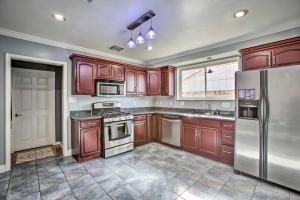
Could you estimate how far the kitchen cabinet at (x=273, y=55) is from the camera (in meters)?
2.26

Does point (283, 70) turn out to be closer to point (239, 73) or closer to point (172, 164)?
point (239, 73)

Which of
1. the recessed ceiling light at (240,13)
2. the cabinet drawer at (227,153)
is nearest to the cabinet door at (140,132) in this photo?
the cabinet drawer at (227,153)

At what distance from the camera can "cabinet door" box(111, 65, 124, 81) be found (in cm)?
390

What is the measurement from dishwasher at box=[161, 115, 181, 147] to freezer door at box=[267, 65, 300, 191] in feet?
6.30

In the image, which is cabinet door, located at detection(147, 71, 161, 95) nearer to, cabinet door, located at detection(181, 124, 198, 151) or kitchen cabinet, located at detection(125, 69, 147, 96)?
kitchen cabinet, located at detection(125, 69, 147, 96)

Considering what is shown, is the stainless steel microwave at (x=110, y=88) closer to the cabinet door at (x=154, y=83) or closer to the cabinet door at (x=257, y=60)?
the cabinet door at (x=154, y=83)

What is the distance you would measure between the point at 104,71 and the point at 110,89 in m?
0.48

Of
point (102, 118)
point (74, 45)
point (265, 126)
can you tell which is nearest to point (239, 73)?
point (265, 126)

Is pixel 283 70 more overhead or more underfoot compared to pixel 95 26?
more underfoot

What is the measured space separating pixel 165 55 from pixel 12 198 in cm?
433

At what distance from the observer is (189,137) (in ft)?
11.9

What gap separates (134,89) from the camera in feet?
14.4

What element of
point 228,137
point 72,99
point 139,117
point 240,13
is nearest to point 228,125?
point 228,137

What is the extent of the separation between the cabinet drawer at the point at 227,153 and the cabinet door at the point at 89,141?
108 inches
